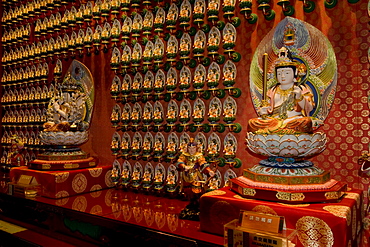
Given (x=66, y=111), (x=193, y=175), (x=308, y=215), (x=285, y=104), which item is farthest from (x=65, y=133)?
(x=308, y=215)

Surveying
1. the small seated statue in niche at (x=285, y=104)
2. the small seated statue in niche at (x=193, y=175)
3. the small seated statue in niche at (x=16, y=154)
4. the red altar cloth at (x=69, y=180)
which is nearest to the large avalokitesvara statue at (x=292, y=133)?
the small seated statue in niche at (x=285, y=104)

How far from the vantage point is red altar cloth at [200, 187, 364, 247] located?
137cm

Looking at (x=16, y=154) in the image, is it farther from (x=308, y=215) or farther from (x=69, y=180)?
(x=308, y=215)

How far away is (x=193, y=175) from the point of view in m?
1.97

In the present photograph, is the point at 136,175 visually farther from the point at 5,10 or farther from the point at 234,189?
the point at 5,10

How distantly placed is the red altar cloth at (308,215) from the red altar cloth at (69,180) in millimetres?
1332

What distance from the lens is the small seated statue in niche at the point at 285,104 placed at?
1663mm

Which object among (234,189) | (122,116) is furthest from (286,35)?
(122,116)

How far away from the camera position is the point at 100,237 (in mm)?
2141

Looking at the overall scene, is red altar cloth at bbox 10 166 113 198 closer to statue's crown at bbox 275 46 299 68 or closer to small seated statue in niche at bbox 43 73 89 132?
small seated statue in niche at bbox 43 73 89 132

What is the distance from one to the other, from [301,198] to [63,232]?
166 centimetres

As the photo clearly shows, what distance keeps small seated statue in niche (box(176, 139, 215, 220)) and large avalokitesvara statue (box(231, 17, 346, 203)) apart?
0.83 feet

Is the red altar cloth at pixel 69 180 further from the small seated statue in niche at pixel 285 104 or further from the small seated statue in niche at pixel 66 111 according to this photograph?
the small seated statue in niche at pixel 285 104

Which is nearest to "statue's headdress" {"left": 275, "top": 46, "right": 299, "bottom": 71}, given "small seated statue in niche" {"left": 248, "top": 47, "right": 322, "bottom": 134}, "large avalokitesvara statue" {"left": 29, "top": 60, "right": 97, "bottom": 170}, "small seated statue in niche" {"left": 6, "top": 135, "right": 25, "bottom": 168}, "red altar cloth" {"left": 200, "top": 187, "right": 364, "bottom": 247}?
"small seated statue in niche" {"left": 248, "top": 47, "right": 322, "bottom": 134}
